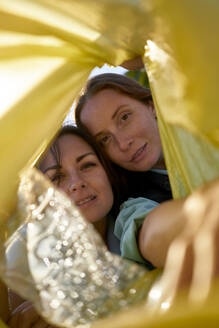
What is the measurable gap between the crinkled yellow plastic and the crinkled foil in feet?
0.14

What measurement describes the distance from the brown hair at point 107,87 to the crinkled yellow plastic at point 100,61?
56cm

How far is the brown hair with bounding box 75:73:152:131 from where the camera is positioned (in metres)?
1.20

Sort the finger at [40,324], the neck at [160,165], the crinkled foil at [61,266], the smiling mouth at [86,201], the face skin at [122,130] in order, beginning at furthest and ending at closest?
1. the neck at [160,165]
2. the face skin at [122,130]
3. the smiling mouth at [86,201]
4. the finger at [40,324]
5. the crinkled foil at [61,266]

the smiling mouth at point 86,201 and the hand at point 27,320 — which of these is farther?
the smiling mouth at point 86,201

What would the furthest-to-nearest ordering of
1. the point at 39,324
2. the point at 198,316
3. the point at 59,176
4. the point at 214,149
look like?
the point at 59,176 < the point at 39,324 < the point at 214,149 < the point at 198,316

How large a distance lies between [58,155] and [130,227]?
1.52 ft

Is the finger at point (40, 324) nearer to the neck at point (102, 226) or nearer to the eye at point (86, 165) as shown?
the neck at point (102, 226)

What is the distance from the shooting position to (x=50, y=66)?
22.8 inches

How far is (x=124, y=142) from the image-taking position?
44.5 inches

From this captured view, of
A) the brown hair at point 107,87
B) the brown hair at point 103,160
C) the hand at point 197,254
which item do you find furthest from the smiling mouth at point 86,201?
the hand at point 197,254

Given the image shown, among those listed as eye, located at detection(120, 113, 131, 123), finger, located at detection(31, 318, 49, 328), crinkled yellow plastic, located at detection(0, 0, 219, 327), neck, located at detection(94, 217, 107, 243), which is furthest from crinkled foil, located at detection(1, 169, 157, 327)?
eye, located at detection(120, 113, 131, 123)

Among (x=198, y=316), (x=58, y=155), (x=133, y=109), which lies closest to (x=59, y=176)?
(x=58, y=155)

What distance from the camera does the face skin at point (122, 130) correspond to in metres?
1.14

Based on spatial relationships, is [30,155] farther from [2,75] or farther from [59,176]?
[59,176]
